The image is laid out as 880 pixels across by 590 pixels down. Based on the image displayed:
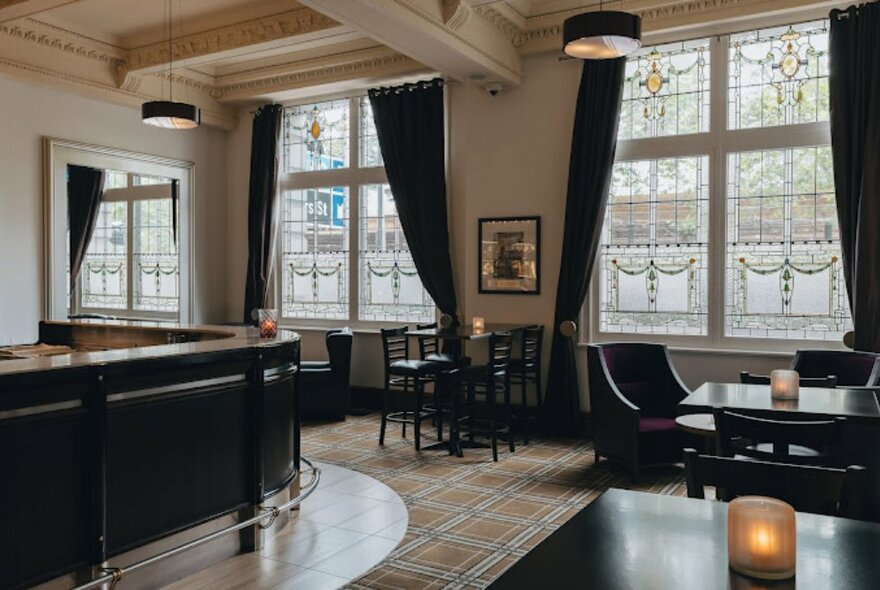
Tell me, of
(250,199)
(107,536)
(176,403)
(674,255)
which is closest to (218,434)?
(176,403)

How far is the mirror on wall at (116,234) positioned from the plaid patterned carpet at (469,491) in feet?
8.48

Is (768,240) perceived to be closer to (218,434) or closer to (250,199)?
(218,434)

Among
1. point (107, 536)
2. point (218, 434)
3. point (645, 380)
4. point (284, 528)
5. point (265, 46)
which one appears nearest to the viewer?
point (107, 536)

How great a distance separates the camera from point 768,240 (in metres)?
6.48

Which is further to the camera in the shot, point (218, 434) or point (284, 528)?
point (284, 528)

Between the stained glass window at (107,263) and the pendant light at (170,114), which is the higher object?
the pendant light at (170,114)

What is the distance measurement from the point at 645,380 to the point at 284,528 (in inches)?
127

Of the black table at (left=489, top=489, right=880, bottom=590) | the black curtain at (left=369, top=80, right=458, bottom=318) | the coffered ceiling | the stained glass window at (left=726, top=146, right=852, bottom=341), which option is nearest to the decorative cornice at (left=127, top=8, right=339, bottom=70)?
the coffered ceiling

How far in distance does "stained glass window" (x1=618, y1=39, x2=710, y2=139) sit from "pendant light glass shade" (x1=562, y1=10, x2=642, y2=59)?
2344 millimetres

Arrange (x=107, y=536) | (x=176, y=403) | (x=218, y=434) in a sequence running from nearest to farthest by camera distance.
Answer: (x=107, y=536) < (x=176, y=403) < (x=218, y=434)

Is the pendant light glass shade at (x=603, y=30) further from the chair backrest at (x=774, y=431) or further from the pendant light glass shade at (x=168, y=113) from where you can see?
the pendant light glass shade at (x=168, y=113)

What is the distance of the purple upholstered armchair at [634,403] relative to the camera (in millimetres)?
5668

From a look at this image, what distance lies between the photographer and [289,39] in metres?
7.11

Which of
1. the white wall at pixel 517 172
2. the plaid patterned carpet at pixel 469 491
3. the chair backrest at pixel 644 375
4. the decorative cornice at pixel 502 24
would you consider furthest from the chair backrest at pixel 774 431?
the decorative cornice at pixel 502 24
